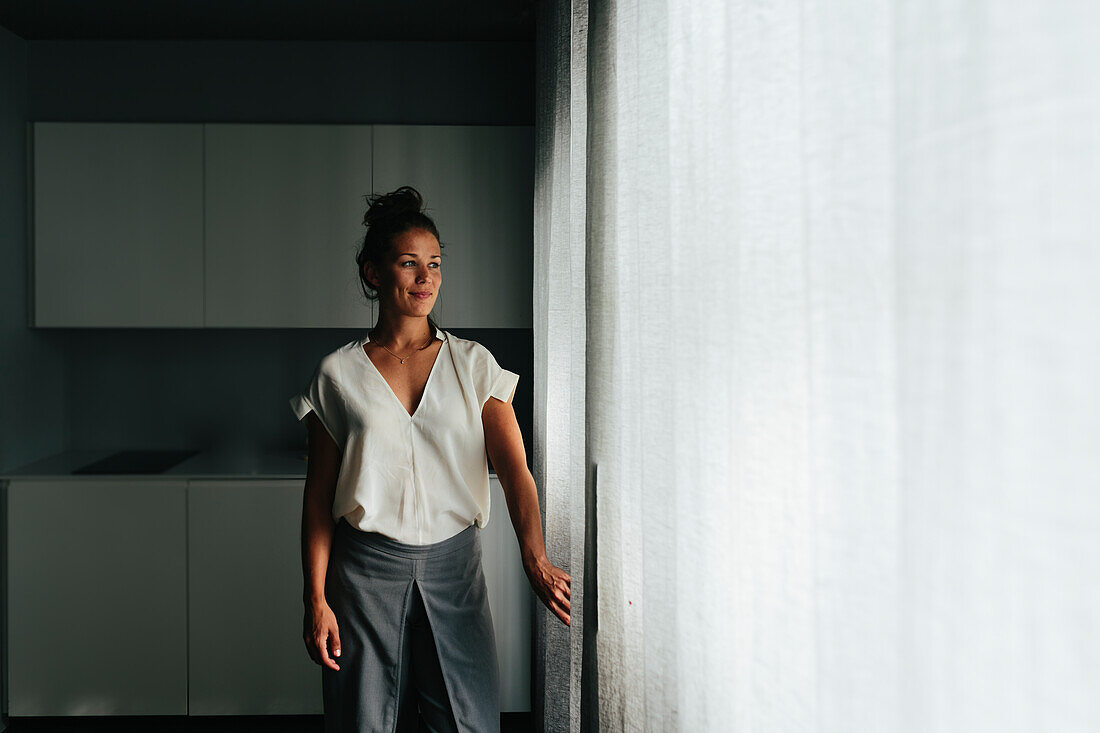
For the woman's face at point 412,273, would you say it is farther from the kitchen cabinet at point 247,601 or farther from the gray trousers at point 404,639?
the kitchen cabinet at point 247,601

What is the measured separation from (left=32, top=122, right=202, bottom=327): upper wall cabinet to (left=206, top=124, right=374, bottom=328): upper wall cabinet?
12 centimetres

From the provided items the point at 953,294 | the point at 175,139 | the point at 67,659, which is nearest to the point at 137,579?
the point at 67,659

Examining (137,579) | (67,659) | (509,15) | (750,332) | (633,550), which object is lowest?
(67,659)

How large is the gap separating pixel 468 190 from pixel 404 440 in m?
1.71

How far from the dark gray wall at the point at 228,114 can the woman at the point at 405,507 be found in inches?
59.0

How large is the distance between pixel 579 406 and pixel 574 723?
68 centimetres

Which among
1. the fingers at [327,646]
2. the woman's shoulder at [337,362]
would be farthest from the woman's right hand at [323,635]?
the woman's shoulder at [337,362]

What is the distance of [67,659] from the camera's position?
2852mm

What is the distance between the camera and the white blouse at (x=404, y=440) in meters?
1.57

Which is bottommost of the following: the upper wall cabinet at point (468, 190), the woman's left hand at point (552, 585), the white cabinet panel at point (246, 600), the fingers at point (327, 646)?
the white cabinet panel at point (246, 600)

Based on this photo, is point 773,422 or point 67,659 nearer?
point 773,422

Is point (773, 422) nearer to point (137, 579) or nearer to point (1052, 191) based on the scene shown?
point (1052, 191)

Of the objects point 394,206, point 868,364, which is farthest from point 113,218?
point 868,364

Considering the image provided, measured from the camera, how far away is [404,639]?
1.60m
